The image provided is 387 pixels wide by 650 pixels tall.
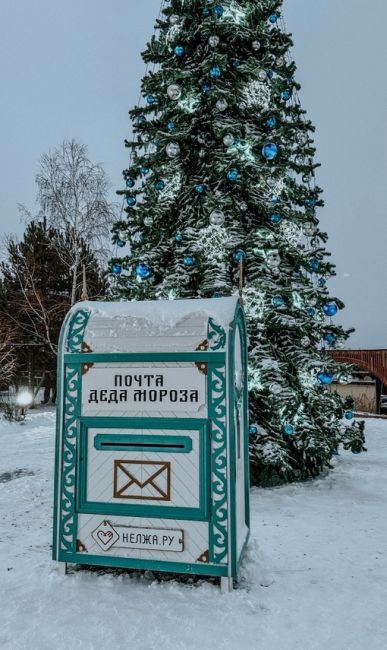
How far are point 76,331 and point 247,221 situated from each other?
414 centimetres

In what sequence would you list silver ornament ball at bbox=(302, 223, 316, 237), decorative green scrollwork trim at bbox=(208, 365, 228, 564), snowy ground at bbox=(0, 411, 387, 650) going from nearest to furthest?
snowy ground at bbox=(0, 411, 387, 650)
decorative green scrollwork trim at bbox=(208, 365, 228, 564)
silver ornament ball at bbox=(302, 223, 316, 237)

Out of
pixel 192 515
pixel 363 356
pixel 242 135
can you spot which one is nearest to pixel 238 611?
pixel 192 515

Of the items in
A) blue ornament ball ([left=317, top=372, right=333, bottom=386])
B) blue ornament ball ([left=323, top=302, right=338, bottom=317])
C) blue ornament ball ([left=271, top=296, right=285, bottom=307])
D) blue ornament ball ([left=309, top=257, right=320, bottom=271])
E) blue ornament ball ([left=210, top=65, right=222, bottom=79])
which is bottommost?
blue ornament ball ([left=317, top=372, right=333, bottom=386])

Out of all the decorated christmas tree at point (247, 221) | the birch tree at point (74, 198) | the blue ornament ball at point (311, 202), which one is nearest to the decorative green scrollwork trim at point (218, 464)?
the decorated christmas tree at point (247, 221)

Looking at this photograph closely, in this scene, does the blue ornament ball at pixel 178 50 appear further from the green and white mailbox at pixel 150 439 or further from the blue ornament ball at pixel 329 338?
the green and white mailbox at pixel 150 439

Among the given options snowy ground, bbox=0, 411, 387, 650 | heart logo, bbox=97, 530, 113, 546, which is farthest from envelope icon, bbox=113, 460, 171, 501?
snowy ground, bbox=0, 411, 387, 650

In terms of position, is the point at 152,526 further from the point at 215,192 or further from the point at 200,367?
the point at 215,192

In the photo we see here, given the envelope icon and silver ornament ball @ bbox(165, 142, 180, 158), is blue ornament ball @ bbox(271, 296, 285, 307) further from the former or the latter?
the envelope icon

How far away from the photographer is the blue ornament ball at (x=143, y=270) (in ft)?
22.1

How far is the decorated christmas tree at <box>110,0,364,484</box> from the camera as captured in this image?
6.41 m

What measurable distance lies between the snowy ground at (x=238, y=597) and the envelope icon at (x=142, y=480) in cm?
69

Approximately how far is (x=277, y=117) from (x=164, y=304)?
4.59 metres

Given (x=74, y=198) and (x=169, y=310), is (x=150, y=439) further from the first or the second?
(x=74, y=198)

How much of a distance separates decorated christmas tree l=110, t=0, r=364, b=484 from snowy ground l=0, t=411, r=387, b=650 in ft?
4.73
